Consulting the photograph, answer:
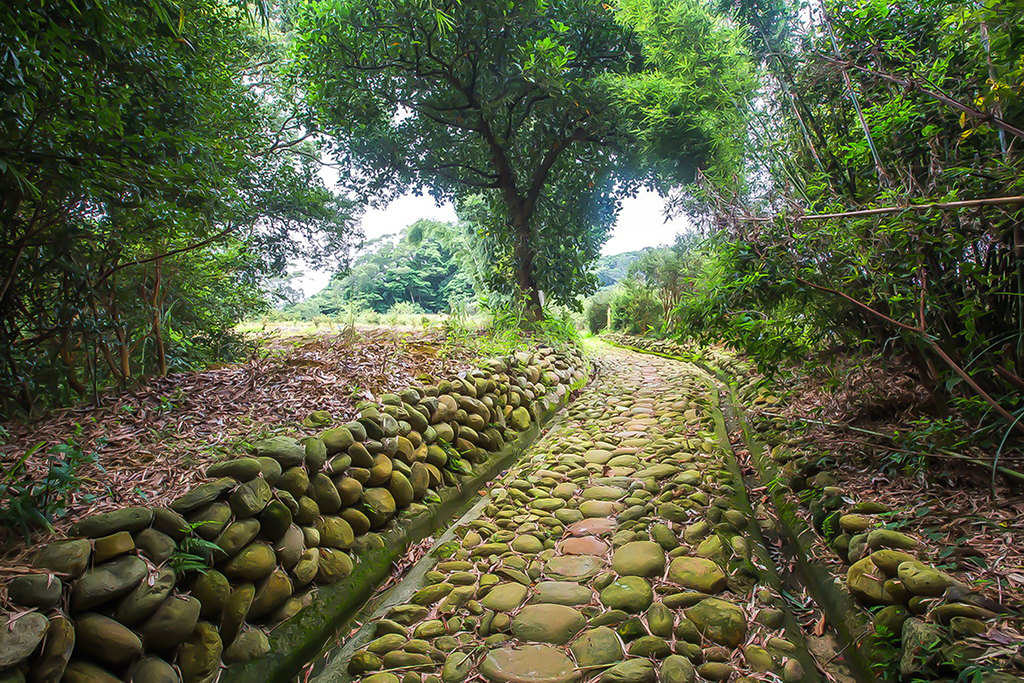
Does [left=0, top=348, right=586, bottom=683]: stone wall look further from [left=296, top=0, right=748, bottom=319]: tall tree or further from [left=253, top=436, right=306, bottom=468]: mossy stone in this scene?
[left=296, top=0, right=748, bottom=319]: tall tree

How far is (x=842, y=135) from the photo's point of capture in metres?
3.01

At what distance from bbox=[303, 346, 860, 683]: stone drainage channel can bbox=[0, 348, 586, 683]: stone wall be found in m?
0.31

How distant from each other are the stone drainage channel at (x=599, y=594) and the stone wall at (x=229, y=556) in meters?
0.31

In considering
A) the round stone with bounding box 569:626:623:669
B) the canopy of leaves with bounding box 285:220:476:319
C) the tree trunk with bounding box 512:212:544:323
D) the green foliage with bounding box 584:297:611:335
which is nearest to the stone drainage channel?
the round stone with bounding box 569:626:623:669

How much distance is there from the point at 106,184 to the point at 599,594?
114 inches

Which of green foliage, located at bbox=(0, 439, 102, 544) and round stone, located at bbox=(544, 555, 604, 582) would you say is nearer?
green foliage, located at bbox=(0, 439, 102, 544)

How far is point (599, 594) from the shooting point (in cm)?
203

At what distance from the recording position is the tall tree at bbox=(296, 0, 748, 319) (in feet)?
16.4

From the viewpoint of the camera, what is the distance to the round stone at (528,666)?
1.59m

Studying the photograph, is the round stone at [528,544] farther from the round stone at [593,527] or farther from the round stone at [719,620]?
the round stone at [719,620]

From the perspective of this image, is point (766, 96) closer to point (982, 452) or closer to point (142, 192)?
point (982, 452)

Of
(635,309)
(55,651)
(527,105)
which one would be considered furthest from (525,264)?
(55,651)

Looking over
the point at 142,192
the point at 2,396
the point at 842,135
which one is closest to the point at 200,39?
the point at 142,192

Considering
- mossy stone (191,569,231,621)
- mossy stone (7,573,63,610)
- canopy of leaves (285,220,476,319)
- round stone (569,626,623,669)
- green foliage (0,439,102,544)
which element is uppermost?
canopy of leaves (285,220,476,319)
